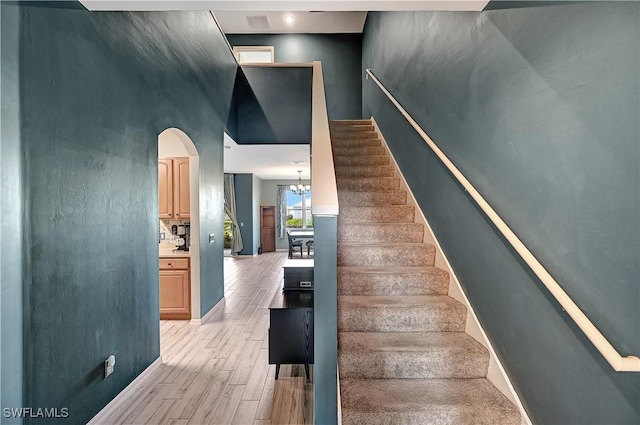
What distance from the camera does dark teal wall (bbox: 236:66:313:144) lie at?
18.2ft

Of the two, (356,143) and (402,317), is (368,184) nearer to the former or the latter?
(356,143)

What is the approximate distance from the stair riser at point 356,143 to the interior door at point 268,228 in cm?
741

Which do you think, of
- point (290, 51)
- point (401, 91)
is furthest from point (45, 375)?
point (290, 51)

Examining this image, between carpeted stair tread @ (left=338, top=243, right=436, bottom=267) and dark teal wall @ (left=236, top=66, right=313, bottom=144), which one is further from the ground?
dark teal wall @ (left=236, top=66, right=313, bottom=144)

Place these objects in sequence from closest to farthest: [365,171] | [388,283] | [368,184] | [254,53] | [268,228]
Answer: [388,283] < [368,184] < [365,171] < [254,53] < [268,228]

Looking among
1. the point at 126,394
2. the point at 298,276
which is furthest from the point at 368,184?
the point at 126,394

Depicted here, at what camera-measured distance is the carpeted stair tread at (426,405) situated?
5.36 feet

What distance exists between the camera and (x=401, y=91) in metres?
3.71

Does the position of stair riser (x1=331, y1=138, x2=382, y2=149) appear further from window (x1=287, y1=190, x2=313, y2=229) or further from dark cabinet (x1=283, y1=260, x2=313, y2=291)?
window (x1=287, y1=190, x2=313, y2=229)

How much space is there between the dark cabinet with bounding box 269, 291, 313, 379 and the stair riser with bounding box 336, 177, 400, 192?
1.42 meters

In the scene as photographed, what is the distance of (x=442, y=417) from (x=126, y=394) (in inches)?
86.4

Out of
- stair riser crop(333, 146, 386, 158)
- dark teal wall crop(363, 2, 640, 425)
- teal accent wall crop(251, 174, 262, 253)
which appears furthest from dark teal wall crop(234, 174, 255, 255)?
dark teal wall crop(363, 2, 640, 425)

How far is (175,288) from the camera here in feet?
13.4

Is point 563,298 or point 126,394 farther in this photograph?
point 126,394
